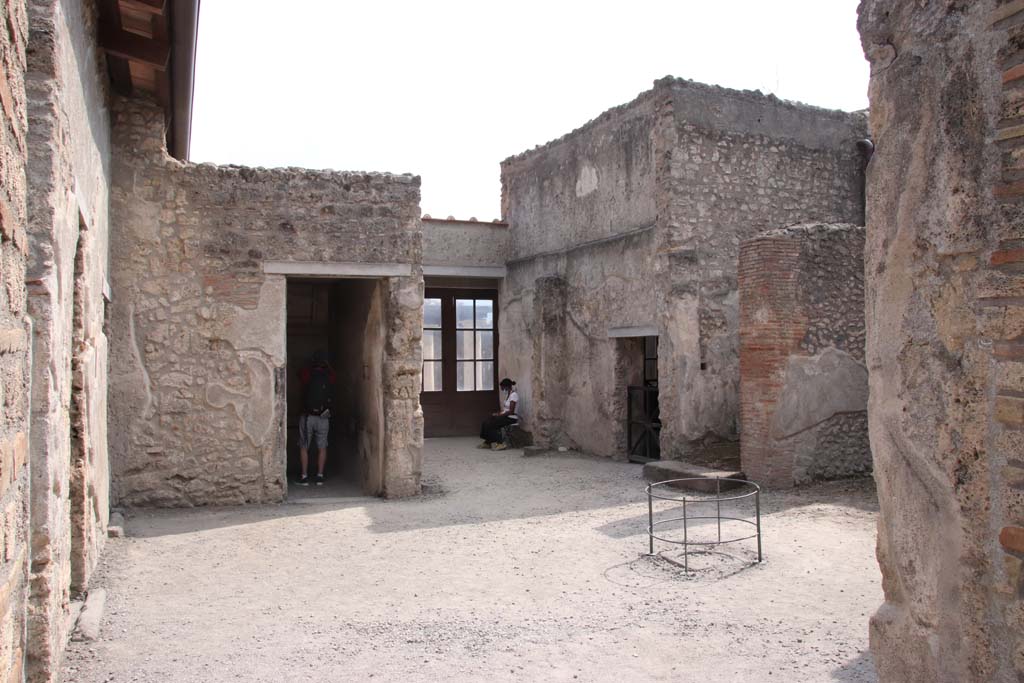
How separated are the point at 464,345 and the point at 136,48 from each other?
8609 mm

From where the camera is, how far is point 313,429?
895 centimetres

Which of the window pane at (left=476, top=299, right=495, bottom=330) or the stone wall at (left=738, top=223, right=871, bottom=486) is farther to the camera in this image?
the window pane at (left=476, top=299, right=495, bottom=330)

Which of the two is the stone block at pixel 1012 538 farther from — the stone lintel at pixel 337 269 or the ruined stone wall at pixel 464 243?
the ruined stone wall at pixel 464 243

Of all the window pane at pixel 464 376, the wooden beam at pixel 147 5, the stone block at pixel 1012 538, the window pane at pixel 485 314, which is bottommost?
the stone block at pixel 1012 538

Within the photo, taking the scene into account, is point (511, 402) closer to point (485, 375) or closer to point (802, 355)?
point (485, 375)

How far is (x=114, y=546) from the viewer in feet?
19.7

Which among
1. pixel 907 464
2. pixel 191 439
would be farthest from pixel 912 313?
pixel 191 439

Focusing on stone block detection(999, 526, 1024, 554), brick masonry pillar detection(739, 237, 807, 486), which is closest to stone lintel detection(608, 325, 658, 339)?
brick masonry pillar detection(739, 237, 807, 486)

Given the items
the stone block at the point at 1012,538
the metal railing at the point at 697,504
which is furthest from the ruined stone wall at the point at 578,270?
the stone block at the point at 1012,538

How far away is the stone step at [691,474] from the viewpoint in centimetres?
805

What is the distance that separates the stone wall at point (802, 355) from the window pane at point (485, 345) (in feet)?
20.1

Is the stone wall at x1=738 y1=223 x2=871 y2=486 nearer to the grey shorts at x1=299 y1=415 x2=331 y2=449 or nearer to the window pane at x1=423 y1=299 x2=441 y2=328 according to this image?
the grey shorts at x1=299 y1=415 x2=331 y2=449

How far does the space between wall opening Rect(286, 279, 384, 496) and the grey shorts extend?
0.43 ft

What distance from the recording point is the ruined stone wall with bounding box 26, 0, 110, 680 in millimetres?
3311
